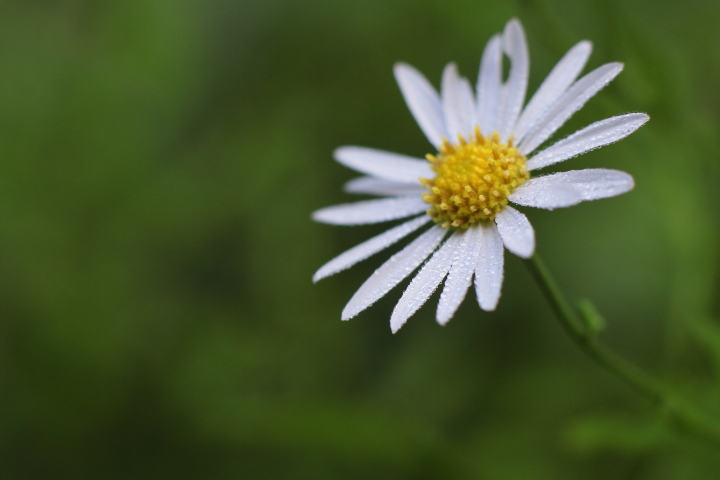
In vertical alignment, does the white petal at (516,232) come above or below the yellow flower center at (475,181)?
below

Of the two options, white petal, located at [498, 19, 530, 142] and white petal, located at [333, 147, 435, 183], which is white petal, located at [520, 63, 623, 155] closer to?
white petal, located at [498, 19, 530, 142]

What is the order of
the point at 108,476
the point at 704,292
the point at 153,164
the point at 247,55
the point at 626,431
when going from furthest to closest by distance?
the point at 247,55
the point at 153,164
the point at 108,476
the point at 704,292
the point at 626,431

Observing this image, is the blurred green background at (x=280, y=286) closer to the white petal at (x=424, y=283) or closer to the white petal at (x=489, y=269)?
the white petal at (x=489, y=269)

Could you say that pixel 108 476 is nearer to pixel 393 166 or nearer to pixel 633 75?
pixel 393 166

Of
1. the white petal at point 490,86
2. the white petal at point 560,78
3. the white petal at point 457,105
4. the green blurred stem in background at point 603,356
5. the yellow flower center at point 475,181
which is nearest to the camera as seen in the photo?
the green blurred stem in background at point 603,356

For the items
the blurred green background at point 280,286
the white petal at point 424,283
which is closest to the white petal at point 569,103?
the white petal at point 424,283

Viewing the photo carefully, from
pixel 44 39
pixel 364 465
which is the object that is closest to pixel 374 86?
pixel 44 39

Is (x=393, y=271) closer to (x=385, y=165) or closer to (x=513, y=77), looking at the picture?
(x=385, y=165)
